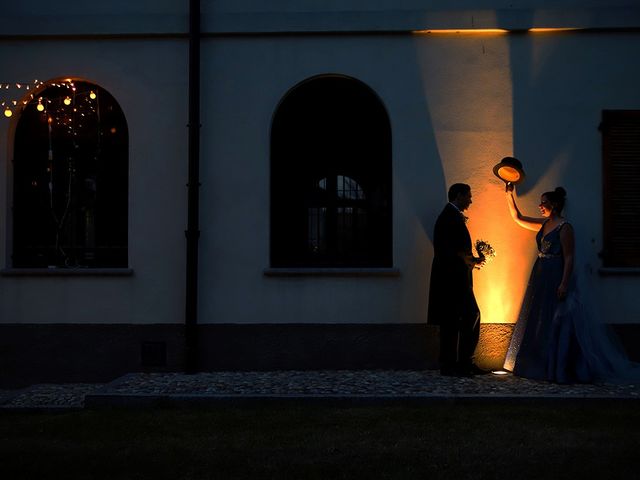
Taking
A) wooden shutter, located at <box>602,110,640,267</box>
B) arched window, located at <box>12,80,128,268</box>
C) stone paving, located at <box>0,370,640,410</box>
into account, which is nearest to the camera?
stone paving, located at <box>0,370,640,410</box>

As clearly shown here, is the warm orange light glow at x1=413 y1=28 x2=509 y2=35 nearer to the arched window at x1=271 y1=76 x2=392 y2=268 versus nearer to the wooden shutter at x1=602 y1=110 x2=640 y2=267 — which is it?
the arched window at x1=271 y1=76 x2=392 y2=268

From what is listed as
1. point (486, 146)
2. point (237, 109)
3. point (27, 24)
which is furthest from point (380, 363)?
point (27, 24)

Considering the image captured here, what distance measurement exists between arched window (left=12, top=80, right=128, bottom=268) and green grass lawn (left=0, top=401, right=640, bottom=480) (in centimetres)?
270

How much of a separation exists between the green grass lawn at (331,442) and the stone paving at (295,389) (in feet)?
0.71

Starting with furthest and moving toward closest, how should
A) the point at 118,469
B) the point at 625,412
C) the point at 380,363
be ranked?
the point at 380,363, the point at 625,412, the point at 118,469

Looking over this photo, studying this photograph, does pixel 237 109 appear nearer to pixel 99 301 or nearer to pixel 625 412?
pixel 99 301

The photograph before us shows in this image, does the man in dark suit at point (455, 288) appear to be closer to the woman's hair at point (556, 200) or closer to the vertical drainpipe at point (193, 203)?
the woman's hair at point (556, 200)

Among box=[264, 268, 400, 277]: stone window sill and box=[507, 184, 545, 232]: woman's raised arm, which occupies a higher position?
box=[507, 184, 545, 232]: woman's raised arm

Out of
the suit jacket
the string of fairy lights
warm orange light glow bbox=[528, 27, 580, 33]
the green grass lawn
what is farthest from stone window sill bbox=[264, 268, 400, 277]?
warm orange light glow bbox=[528, 27, 580, 33]

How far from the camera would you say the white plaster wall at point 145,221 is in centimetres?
961

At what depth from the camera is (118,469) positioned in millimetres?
5520

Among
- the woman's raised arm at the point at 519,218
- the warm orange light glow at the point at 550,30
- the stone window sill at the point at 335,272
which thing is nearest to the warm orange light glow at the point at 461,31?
the warm orange light glow at the point at 550,30

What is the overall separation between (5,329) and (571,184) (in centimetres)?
676

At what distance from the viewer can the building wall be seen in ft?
31.2
